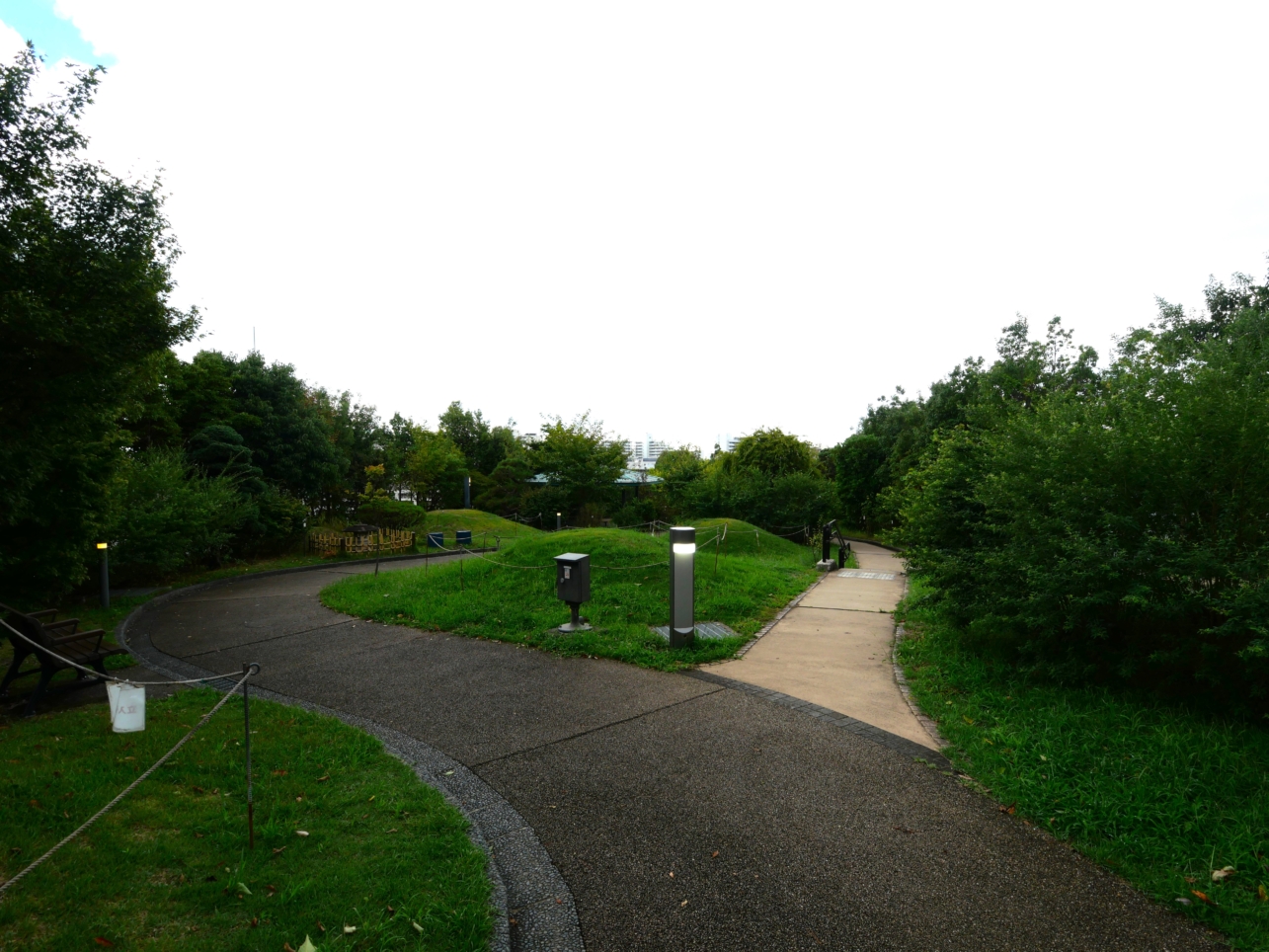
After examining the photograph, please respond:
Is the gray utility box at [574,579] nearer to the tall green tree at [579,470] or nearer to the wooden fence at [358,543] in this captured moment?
the wooden fence at [358,543]

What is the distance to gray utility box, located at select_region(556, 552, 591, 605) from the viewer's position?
7250mm

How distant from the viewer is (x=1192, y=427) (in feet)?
14.5

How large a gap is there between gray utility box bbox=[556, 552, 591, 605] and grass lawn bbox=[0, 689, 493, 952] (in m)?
3.14

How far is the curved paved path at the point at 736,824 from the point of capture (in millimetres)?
2561

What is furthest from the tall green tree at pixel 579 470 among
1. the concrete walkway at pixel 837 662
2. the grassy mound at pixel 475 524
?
the concrete walkway at pixel 837 662

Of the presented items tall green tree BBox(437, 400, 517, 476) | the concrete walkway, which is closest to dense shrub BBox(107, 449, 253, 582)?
the concrete walkway

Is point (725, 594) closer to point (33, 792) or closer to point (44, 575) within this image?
point (33, 792)

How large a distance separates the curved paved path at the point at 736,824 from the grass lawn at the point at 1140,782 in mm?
169

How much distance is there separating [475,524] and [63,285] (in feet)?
62.0

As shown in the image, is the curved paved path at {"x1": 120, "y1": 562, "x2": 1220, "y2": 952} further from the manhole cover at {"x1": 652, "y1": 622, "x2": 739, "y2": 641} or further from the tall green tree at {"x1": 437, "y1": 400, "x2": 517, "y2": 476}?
the tall green tree at {"x1": 437, "y1": 400, "x2": 517, "y2": 476}

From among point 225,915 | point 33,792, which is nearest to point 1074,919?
point 225,915

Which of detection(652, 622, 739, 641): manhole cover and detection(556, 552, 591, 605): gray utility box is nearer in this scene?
detection(652, 622, 739, 641): manhole cover

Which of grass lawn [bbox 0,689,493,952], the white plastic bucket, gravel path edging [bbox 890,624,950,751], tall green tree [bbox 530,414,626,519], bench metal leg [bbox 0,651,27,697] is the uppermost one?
tall green tree [bbox 530,414,626,519]

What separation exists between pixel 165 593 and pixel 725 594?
9968 millimetres
